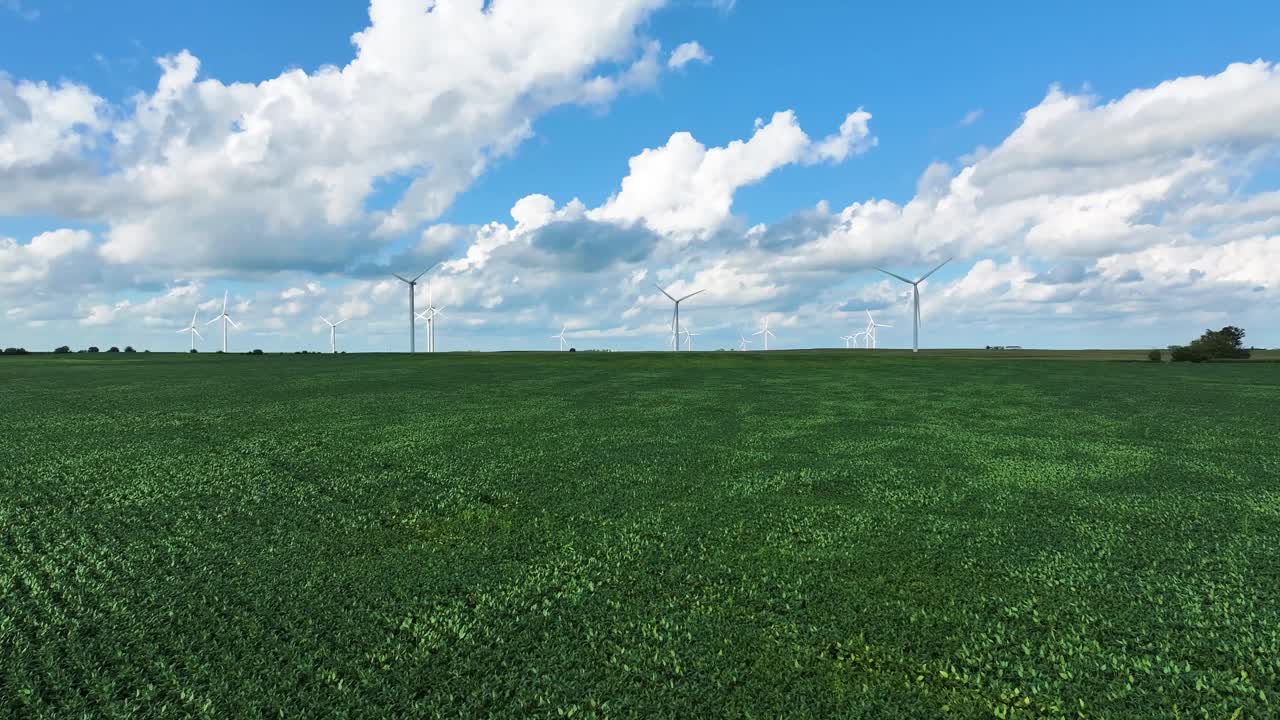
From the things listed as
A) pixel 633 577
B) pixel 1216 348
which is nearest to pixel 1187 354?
pixel 1216 348

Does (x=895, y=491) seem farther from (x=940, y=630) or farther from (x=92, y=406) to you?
A: (x=92, y=406)

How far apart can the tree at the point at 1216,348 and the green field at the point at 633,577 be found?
5972 centimetres

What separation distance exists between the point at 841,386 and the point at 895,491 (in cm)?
1165

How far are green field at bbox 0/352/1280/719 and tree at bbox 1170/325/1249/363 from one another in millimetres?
59721

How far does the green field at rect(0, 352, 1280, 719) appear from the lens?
115 inches

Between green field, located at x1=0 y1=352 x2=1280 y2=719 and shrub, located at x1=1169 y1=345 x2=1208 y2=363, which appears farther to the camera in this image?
shrub, located at x1=1169 y1=345 x2=1208 y2=363

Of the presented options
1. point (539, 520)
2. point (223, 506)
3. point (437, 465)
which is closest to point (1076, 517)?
point (539, 520)

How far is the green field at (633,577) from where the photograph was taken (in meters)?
2.92

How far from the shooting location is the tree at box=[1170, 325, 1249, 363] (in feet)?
176

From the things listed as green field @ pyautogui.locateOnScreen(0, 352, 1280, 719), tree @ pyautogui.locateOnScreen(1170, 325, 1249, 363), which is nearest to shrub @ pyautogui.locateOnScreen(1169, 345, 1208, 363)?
tree @ pyautogui.locateOnScreen(1170, 325, 1249, 363)

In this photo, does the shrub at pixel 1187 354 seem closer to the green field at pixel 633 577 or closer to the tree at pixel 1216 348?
the tree at pixel 1216 348

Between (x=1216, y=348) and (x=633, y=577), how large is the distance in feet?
238

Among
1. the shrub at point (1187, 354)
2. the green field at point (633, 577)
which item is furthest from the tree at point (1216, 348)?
the green field at point (633, 577)

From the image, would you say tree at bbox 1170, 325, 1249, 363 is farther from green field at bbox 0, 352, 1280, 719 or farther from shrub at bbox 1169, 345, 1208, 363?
green field at bbox 0, 352, 1280, 719
